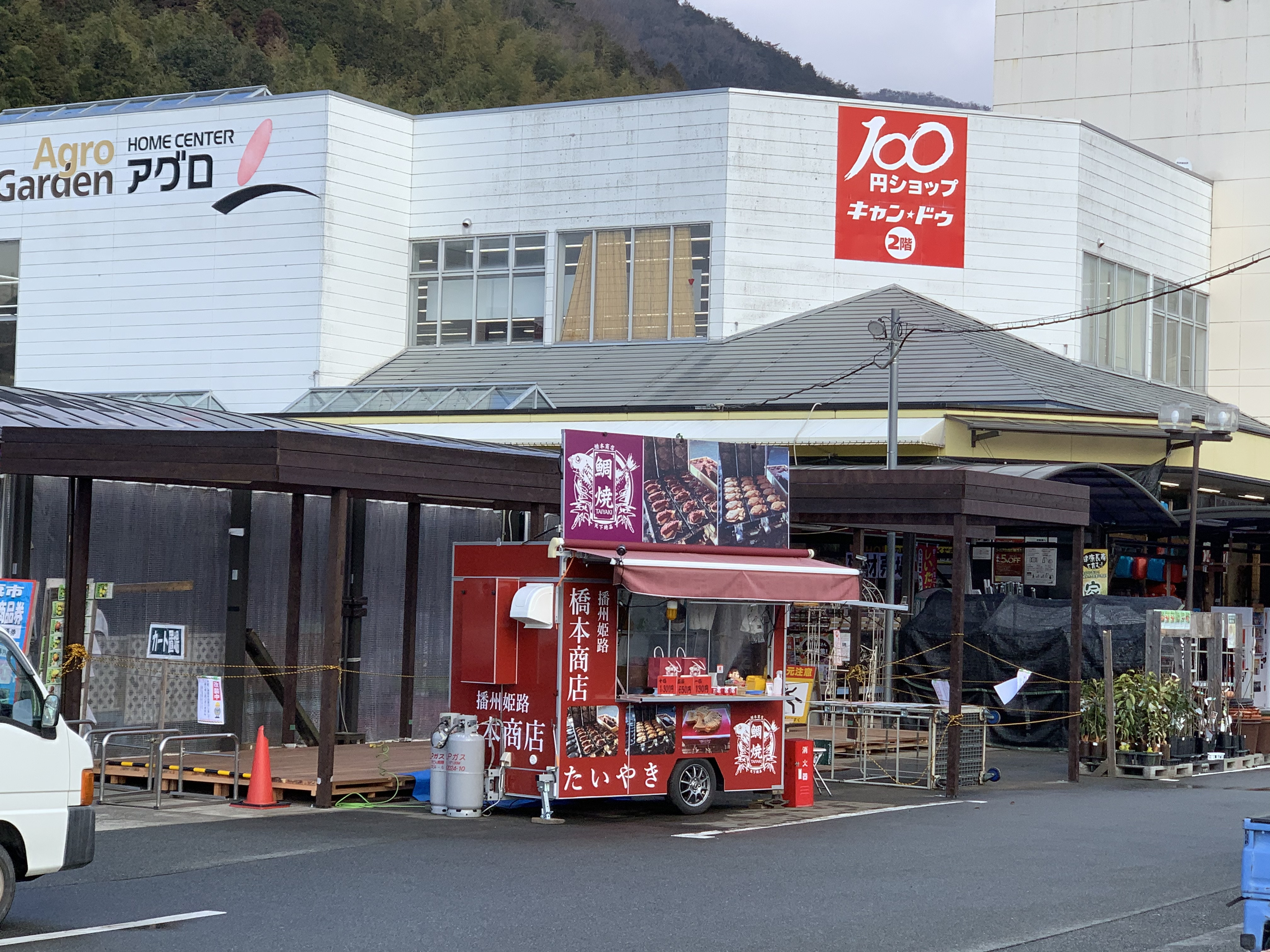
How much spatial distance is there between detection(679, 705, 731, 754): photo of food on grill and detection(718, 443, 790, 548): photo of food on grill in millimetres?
1667

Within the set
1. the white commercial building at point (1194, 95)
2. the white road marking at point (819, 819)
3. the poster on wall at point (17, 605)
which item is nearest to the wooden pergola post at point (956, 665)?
the white road marking at point (819, 819)

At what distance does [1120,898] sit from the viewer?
1201cm

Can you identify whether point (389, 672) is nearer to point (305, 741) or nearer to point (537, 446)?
point (305, 741)

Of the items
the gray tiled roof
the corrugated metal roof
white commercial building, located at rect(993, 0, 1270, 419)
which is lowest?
the corrugated metal roof

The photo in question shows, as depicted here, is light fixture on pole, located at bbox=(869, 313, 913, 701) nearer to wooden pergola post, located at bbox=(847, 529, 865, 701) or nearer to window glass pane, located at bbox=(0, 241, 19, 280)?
wooden pergola post, located at bbox=(847, 529, 865, 701)

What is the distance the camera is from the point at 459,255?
129 feet

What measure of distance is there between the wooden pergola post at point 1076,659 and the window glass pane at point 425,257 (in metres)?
22.3

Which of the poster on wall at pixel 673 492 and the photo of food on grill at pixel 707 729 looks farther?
the photo of food on grill at pixel 707 729

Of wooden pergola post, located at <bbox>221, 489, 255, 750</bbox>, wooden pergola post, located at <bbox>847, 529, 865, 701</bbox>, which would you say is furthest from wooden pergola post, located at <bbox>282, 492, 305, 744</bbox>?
wooden pergola post, located at <bbox>847, 529, 865, 701</bbox>

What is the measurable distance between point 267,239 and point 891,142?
47.2 feet

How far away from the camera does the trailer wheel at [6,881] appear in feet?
31.7

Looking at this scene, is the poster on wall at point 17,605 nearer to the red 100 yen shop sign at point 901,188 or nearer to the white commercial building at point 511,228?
the white commercial building at point 511,228

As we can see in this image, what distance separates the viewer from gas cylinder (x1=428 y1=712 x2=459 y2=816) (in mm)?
15625

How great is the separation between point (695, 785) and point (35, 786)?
305 inches
